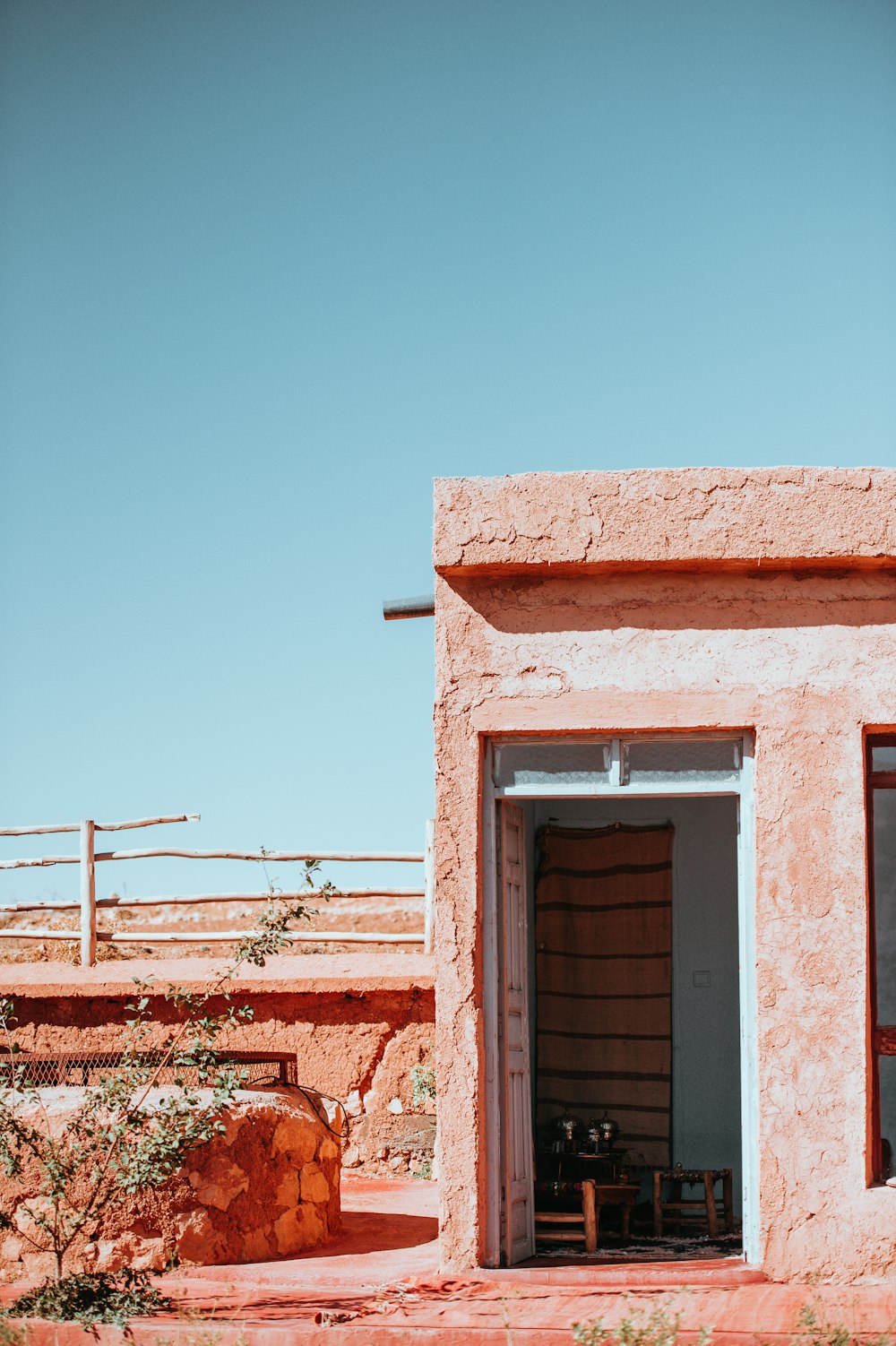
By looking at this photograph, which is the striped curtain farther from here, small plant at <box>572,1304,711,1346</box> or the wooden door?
small plant at <box>572,1304,711,1346</box>

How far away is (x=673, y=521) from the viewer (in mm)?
6828

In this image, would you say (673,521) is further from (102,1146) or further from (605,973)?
(605,973)

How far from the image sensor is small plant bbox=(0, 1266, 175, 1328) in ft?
20.7

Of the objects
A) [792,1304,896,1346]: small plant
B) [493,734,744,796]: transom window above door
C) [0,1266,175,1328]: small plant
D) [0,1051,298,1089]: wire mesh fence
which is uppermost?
[493,734,744,796]: transom window above door

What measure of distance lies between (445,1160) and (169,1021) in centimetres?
528

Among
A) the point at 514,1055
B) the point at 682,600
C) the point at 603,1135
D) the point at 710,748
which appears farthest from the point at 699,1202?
the point at 682,600

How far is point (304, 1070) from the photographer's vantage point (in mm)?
11336

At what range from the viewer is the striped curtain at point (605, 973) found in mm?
10000

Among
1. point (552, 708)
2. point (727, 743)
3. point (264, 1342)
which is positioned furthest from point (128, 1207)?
point (727, 743)

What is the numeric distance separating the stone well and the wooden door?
1480 millimetres

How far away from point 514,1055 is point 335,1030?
4.54 meters

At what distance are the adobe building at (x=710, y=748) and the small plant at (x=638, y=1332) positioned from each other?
→ 33.2 inches

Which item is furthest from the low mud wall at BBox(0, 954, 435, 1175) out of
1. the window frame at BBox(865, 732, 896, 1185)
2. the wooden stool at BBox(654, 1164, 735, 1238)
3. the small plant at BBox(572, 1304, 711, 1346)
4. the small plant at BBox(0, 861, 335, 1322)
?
the small plant at BBox(572, 1304, 711, 1346)

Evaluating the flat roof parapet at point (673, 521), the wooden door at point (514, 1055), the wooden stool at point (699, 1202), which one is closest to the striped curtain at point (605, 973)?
the wooden stool at point (699, 1202)
